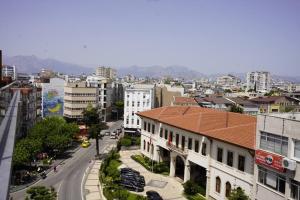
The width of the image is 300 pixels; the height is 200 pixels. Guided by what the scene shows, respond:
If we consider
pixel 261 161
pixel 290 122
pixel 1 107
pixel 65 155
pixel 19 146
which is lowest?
pixel 65 155

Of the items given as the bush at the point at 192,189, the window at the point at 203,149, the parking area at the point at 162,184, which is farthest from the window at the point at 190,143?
the parking area at the point at 162,184

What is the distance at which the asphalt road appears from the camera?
40562mm

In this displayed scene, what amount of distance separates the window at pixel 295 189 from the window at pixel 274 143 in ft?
6.96

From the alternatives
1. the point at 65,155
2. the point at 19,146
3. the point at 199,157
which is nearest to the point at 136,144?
the point at 65,155

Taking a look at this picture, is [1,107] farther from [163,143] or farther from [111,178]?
[163,143]

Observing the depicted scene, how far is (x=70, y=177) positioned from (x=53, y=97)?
5473 cm

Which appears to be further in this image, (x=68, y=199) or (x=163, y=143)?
(x=163, y=143)

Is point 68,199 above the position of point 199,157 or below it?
below

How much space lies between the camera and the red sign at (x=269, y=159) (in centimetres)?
2584

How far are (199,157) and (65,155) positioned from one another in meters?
30.9

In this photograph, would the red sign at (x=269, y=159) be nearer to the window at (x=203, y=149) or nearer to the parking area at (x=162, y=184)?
the window at (x=203, y=149)

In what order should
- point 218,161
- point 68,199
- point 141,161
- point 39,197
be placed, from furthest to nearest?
point 141,161 → point 68,199 → point 218,161 → point 39,197

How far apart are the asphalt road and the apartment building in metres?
Result: 29.6

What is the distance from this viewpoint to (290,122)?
2519 centimetres
